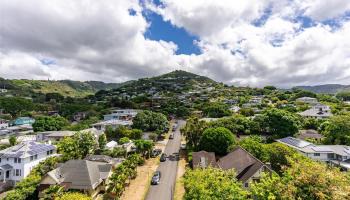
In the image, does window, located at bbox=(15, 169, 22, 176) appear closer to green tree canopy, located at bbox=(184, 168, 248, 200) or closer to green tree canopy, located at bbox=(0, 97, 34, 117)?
green tree canopy, located at bbox=(184, 168, 248, 200)

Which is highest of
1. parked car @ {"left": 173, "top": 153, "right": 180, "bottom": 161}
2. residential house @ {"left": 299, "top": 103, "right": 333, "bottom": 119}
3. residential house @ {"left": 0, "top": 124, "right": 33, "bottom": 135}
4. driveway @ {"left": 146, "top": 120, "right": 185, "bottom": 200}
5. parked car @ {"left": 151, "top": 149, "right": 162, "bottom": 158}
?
residential house @ {"left": 299, "top": 103, "right": 333, "bottom": 119}

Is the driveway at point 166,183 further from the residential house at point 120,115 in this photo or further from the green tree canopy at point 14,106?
the green tree canopy at point 14,106

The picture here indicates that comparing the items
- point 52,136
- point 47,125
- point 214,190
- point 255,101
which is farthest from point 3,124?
point 255,101

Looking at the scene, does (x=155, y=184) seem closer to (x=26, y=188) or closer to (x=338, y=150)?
(x=26, y=188)

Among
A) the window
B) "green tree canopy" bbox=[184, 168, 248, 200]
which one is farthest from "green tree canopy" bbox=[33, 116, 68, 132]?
"green tree canopy" bbox=[184, 168, 248, 200]

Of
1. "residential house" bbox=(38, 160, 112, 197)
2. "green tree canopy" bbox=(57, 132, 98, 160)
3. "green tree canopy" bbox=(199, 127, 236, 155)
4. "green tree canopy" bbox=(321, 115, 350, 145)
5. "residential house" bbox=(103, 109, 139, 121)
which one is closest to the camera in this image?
"residential house" bbox=(38, 160, 112, 197)

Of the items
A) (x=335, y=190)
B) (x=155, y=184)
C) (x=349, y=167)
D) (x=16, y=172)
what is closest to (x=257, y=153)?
(x=349, y=167)

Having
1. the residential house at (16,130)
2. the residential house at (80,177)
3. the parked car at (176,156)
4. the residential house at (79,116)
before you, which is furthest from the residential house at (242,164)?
the residential house at (79,116)
